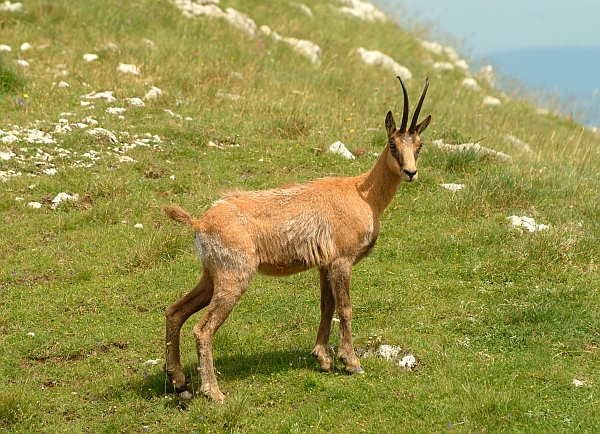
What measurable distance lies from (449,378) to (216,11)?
17.4 m

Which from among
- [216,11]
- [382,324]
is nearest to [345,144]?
[382,324]

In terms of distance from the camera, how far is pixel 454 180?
14.0m

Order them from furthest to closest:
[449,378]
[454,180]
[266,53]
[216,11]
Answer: [216,11]
[266,53]
[454,180]
[449,378]

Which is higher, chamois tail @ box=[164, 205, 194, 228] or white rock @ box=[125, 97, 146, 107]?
chamois tail @ box=[164, 205, 194, 228]

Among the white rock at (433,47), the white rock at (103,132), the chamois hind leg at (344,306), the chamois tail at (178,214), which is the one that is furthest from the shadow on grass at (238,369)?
the white rock at (433,47)

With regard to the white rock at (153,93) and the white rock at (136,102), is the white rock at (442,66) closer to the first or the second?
the white rock at (153,93)

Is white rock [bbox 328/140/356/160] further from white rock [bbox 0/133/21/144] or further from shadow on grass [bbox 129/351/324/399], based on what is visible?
shadow on grass [bbox 129/351/324/399]

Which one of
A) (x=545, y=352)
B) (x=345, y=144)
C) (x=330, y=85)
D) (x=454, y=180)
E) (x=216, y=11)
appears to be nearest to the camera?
(x=545, y=352)

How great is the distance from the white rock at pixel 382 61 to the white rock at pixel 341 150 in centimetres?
935

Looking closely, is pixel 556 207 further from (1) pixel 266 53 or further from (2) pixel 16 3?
(2) pixel 16 3

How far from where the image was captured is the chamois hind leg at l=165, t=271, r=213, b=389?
805cm

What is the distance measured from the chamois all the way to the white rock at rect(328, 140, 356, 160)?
19.0ft

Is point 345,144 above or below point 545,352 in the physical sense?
below

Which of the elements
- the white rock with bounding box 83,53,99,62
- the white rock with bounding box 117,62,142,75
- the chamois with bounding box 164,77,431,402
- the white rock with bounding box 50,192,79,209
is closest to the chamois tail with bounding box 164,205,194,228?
the chamois with bounding box 164,77,431,402
